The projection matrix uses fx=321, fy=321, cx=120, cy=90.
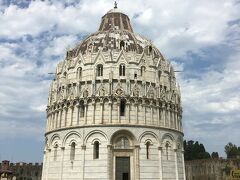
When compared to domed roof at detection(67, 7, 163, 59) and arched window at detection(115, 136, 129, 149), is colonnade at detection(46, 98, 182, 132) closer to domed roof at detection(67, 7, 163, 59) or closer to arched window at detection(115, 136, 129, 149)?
arched window at detection(115, 136, 129, 149)

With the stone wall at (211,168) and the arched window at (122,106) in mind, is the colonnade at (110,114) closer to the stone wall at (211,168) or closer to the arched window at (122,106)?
the arched window at (122,106)

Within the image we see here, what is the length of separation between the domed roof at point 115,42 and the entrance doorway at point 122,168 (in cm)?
1311

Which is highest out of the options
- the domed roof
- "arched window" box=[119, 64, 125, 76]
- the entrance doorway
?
the domed roof

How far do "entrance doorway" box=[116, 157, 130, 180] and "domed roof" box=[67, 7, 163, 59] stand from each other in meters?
13.1

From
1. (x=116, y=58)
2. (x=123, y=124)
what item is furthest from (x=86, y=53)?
(x=123, y=124)

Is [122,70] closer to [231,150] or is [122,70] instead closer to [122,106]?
[122,106]

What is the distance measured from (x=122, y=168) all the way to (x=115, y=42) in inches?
610

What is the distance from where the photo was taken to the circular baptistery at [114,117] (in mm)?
34406

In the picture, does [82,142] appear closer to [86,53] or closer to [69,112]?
[69,112]

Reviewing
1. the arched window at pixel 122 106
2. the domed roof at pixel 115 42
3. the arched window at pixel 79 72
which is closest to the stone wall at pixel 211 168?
the domed roof at pixel 115 42

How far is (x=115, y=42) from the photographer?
40.1m

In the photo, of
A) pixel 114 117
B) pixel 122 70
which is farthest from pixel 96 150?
pixel 122 70

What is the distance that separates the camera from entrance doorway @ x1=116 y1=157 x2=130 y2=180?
34188 mm

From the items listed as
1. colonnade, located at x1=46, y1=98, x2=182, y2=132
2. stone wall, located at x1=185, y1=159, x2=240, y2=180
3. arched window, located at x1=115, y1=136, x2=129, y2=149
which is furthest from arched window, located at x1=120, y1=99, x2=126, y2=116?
Result: stone wall, located at x1=185, y1=159, x2=240, y2=180
